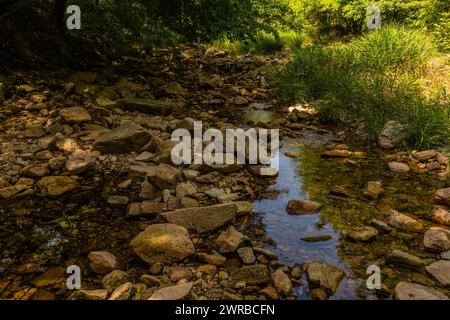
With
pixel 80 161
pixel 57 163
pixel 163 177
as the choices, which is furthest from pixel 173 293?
pixel 57 163

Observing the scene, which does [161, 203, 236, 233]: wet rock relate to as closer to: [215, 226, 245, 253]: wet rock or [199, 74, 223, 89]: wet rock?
[215, 226, 245, 253]: wet rock

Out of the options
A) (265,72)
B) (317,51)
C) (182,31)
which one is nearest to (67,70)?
(182,31)

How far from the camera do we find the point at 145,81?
676cm

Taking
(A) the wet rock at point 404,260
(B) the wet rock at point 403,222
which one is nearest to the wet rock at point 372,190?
(B) the wet rock at point 403,222

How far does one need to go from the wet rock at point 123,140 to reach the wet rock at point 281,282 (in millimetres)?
2427

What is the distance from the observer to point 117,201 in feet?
11.4

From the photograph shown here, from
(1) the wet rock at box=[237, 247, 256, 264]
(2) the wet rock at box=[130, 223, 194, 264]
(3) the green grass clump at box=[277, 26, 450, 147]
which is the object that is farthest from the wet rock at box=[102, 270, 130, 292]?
(3) the green grass clump at box=[277, 26, 450, 147]

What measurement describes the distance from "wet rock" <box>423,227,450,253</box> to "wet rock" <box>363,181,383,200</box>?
0.70 m

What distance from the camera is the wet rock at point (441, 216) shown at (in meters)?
3.27

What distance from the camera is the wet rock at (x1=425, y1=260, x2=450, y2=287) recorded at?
2534 millimetres

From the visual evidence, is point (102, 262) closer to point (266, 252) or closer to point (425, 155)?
point (266, 252)

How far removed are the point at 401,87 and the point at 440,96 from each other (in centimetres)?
55

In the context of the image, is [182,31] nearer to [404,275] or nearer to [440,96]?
[440,96]

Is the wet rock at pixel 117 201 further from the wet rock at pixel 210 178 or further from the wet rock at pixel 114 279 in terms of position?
the wet rock at pixel 114 279
